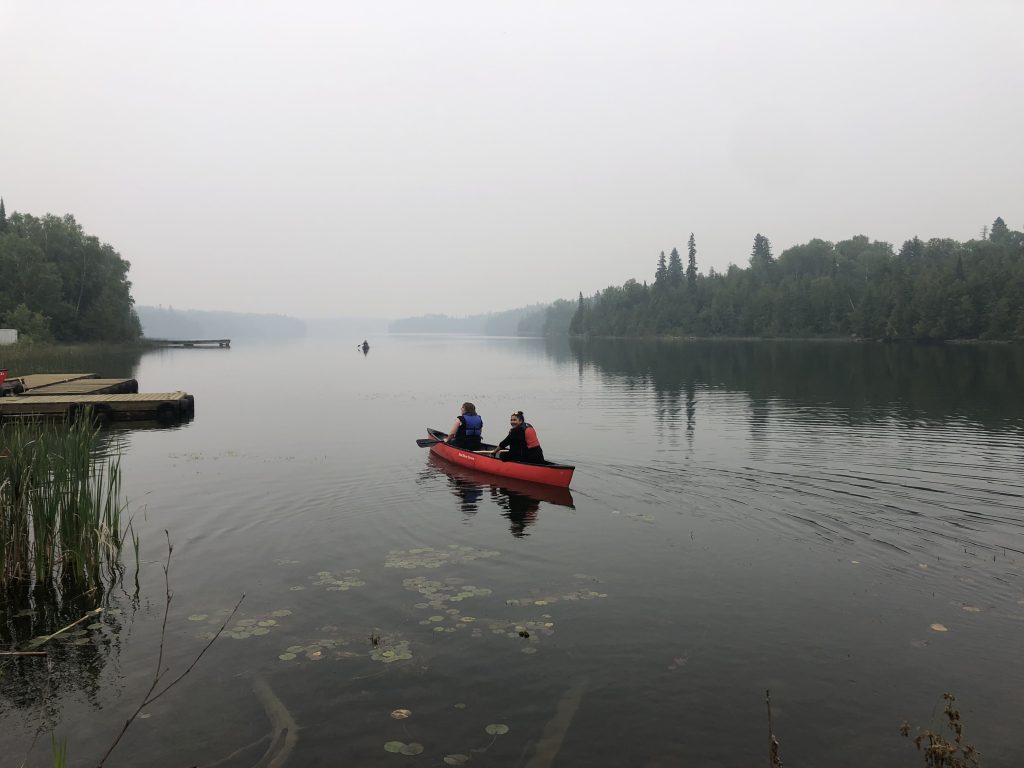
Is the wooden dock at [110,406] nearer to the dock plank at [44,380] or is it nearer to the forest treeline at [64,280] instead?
the dock plank at [44,380]

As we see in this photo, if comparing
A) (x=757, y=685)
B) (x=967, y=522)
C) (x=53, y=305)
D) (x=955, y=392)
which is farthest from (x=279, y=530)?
(x=53, y=305)

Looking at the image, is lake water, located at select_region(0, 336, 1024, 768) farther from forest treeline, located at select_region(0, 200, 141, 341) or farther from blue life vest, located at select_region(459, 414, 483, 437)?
forest treeline, located at select_region(0, 200, 141, 341)

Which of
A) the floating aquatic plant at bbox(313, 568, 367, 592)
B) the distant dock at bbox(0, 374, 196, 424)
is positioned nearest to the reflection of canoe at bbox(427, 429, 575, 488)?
the floating aquatic plant at bbox(313, 568, 367, 592)

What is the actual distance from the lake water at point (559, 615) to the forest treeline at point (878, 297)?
121091 mm

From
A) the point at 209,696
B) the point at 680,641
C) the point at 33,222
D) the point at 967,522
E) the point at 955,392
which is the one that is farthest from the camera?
the point at 33,222

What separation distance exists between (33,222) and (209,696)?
127 metres

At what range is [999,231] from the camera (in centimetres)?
19250

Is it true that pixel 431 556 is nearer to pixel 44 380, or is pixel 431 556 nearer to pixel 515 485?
pixel 515 485

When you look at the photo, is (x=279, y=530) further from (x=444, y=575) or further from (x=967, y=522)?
(x=967, y=522)

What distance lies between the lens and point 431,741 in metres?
7.16

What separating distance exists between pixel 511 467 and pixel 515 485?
1.74ft

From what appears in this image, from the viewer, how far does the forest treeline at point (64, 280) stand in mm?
94000

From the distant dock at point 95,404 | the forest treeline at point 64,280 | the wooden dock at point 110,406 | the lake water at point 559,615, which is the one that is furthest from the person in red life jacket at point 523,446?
the forest treeline at point 64,280

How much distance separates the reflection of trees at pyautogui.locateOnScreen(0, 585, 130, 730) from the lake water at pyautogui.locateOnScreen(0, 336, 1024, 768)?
54 millimetres
